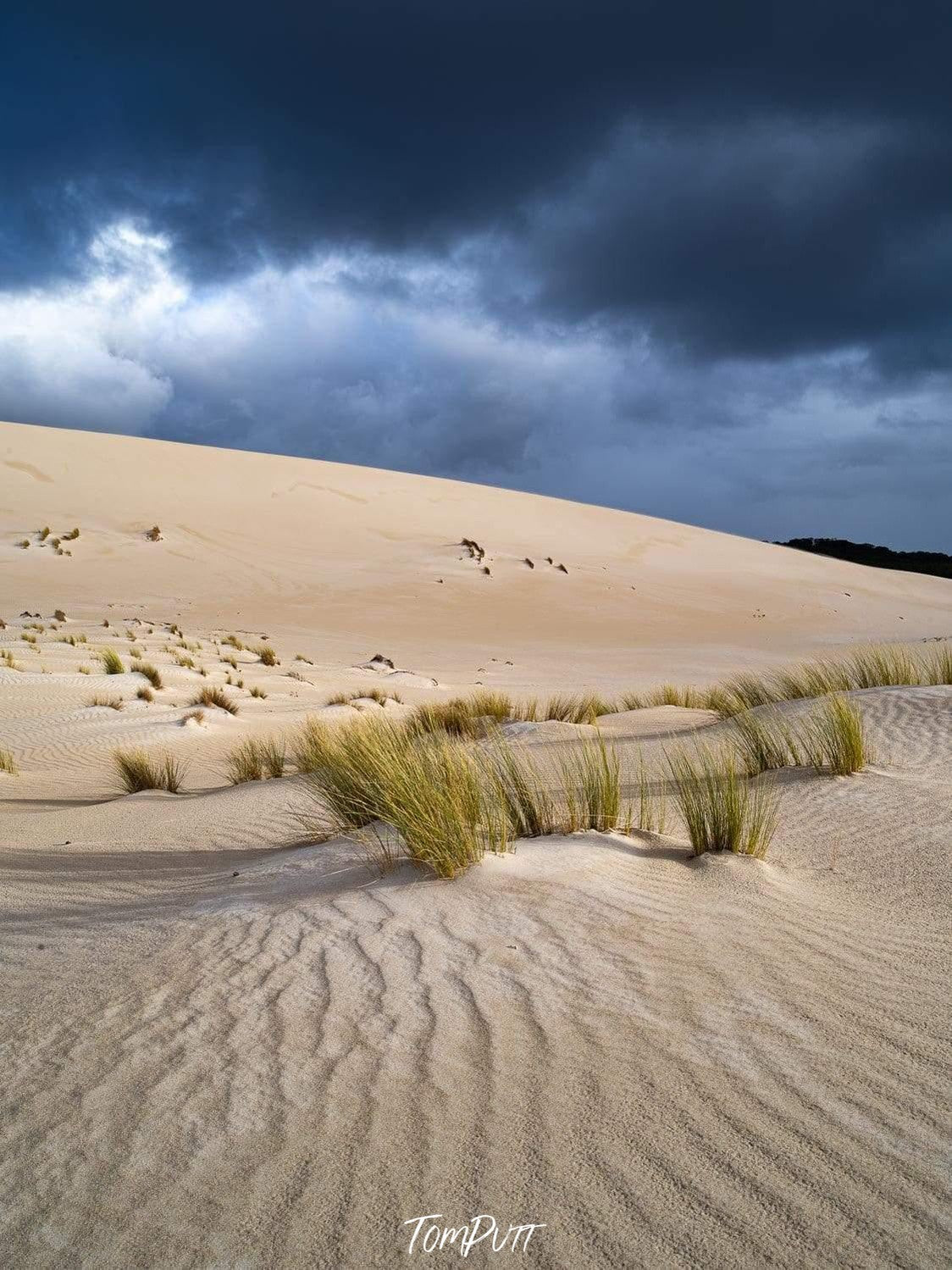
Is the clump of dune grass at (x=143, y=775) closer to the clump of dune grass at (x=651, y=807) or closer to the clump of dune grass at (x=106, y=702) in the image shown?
the clump of dune grass at (x=106, y=702)

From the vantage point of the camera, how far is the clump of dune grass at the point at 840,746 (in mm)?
5617

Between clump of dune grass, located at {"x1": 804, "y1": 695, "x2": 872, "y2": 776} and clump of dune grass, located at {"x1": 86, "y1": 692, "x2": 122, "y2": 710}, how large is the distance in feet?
26.6

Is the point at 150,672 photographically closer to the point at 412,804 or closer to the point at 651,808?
the point at 651,808

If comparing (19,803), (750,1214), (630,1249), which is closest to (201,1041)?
(630,1249)

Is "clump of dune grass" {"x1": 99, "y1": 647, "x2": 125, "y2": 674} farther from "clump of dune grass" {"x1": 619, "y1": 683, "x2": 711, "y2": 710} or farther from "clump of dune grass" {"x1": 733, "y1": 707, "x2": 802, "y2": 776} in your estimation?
"clump of dune grass" {"x1": 733, "y1": 707, "x2": 802, "y2": 776}

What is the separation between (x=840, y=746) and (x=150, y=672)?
970 cm

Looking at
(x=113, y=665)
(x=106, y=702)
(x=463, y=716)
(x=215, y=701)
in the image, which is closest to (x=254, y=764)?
(x=463, y=716)

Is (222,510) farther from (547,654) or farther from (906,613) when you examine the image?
(906,613)

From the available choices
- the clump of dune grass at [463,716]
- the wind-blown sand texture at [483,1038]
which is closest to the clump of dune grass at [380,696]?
the clump of dune grass at [463,716]

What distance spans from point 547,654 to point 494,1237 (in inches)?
765

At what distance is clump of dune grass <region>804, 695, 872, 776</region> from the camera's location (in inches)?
221

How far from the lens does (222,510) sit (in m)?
34.3

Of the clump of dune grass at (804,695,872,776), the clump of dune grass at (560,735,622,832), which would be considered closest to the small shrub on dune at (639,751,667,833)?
the clump of dune grass at (560,735,622,832)

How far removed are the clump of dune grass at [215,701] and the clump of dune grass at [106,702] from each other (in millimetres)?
892
